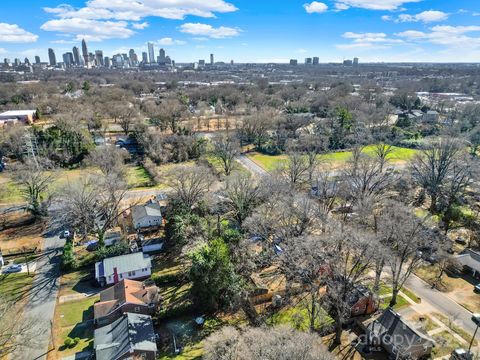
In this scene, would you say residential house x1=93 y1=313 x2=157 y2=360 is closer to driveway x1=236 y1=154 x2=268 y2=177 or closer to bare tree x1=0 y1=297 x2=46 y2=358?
bare tree x1=0 y1=297 x2=46 y2=358

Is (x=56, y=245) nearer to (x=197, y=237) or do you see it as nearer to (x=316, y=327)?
(x=197, y=237)

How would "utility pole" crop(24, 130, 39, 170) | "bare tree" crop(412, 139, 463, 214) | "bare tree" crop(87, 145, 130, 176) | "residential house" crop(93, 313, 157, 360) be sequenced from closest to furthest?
"residential house" crop(93, 313, 157, 360)
"bare tree" crop(412, 139, 463, 214)
"bare tree" crop(87, 145, 130, 176)
"utility pole" crop(24, 130, 39, 170)

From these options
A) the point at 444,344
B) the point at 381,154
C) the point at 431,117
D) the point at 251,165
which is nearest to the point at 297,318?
the point at 444,344

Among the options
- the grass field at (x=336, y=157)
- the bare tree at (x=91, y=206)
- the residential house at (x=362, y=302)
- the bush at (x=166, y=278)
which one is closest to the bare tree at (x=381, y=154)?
the grass field at (x=336, y=157)

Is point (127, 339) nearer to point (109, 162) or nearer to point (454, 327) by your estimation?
point (454, 327)

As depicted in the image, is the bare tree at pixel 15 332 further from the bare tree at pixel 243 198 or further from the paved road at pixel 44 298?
the bare tree at pixel 243 198

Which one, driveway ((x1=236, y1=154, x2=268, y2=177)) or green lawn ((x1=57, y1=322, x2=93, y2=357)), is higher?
driveway ((x1=236, y1=154, x2=268, y2=177))

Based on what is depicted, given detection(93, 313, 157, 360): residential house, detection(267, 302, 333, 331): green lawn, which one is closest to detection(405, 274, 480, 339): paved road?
detection(267, 302, 333, 331): green lawn
